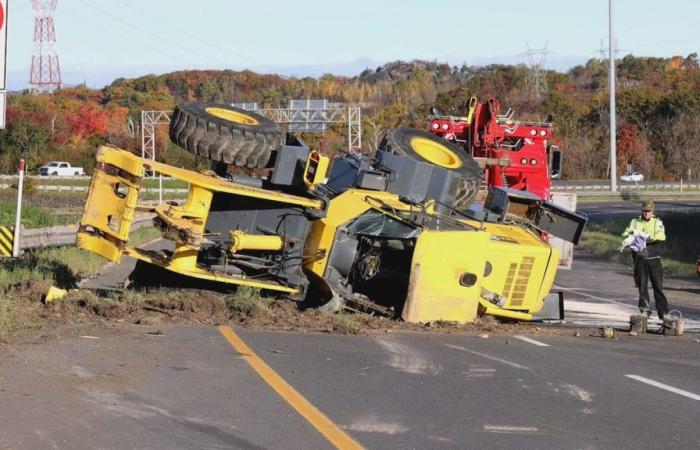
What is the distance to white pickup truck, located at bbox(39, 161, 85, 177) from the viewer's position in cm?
7725

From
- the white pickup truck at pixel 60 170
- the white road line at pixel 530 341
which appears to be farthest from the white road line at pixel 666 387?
the white pickup truck at pixel 60 170

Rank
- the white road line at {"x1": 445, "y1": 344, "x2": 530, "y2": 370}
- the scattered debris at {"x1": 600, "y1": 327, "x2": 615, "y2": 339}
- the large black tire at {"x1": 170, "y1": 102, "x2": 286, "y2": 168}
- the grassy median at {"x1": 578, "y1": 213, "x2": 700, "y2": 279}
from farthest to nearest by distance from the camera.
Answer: the grassy median at {"x1": 578, "y1": 213, "x2": 700, "y2": 279}
the large black tire at {"x1": 170, "y1": 102, "x2": 286, "y2": 168}
the scattered debris at {"x1": 600, "y1": 327, "x2": 615, "y2": 339}
the white road line at {"x1": 445, "y1": 344, "x2": 530, "y2": 370}

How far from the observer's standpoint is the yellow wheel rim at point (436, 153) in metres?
14.6

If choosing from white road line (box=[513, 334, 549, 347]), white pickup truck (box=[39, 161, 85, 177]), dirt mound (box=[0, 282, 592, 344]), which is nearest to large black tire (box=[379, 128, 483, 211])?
dirt mound (box=[0, 282, 592, 344])

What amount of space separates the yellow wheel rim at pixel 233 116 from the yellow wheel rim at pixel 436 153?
6.98 feet

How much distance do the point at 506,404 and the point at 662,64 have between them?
115495 millimetres

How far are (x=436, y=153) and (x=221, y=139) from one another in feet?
10.6

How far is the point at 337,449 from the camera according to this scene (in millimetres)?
6633

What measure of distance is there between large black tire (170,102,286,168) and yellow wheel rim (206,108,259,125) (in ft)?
2.02

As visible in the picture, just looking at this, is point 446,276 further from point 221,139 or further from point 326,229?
point 221,139

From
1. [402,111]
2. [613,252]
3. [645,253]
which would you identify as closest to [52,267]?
[645,253]

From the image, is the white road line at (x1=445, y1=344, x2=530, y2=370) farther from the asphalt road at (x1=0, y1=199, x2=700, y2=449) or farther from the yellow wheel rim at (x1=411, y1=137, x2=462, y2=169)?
the yellow wheel rim at (x1=411, y1=137, x2=462, y2=169)

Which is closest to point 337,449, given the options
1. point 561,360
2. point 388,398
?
point 388,398

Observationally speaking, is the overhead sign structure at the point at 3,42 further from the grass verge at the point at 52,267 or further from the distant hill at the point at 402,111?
the distant hill at the point at 402,111
